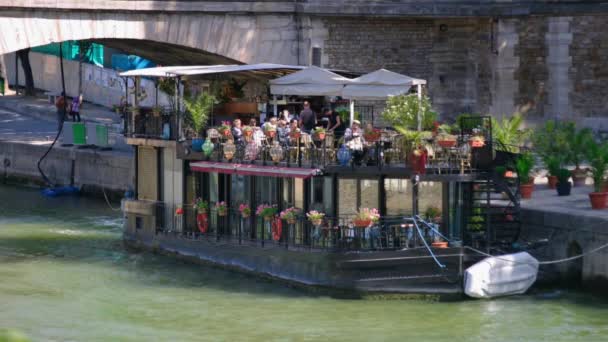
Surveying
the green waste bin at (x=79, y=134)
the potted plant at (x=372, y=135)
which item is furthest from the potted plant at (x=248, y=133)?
the green waste bin at (x=79, y=134)

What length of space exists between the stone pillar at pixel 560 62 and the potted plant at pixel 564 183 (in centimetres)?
826

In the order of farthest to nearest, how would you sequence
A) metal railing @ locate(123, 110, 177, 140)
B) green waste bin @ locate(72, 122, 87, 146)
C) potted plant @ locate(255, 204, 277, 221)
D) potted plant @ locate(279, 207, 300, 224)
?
green waste bin @ locate(72, 122, 87, 146) < metal railing @ locate(123, 110, 177, 140) < potted plant @ locate(255, 204, 277, 221) < potted plant @ locate(279, 207, 300, 224)

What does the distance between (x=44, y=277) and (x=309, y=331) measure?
6038mm

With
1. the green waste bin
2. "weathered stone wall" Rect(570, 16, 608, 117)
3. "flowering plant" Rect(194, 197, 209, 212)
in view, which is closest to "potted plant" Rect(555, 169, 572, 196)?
"flowering plant" Rect(194, 197, 209, 212)

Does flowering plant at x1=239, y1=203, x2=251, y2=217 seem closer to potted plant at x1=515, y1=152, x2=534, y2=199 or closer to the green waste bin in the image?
potted plant at x1=515, y1=152, x2=534, y2=199

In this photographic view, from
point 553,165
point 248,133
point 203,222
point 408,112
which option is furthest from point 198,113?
point 553,165

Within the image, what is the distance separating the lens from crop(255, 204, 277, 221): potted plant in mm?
24969

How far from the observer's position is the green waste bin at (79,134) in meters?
40.2

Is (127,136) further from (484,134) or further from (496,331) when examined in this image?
(496,331)

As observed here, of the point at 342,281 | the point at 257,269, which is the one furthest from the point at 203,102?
the point at 342,281

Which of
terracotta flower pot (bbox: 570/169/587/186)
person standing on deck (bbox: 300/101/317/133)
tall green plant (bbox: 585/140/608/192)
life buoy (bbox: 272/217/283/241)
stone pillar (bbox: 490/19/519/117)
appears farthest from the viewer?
stone pillar (bbox: 490/19/519/117)

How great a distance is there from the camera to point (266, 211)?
25.0 meters

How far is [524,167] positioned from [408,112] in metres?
3.53

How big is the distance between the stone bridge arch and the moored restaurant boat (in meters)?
6.52
